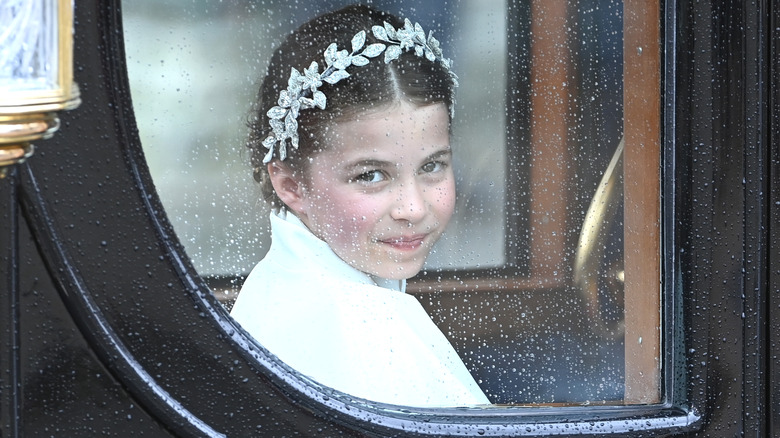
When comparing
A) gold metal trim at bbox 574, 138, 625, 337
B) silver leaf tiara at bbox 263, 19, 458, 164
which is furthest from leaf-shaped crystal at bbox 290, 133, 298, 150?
gold metal trim at bbox 574, 138, 625, 337

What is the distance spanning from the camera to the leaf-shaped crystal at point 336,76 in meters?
0.60

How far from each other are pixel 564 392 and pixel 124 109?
0.39 metres

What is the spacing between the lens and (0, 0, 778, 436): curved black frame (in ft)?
1.85

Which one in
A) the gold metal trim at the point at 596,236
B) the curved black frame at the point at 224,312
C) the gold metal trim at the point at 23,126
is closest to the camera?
the gold metal trim at the point at 23,126

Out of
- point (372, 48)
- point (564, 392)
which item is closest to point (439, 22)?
point (372, 48)

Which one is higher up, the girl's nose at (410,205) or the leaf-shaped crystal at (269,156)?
the leaf-shaped crystal at (269,156)

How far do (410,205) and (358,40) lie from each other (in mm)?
122

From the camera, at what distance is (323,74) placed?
1.98 feet

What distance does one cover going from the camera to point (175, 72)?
0.56 metres

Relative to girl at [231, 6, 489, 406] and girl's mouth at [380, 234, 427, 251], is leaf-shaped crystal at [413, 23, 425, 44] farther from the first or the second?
girl's mouth at [380, 234, 427, 251]

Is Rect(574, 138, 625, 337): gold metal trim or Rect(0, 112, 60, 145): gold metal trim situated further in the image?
Rect(574, 138, 625, 337): gold metal trim

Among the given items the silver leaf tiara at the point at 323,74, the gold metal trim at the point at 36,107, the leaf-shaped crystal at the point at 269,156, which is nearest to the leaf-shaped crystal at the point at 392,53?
the silver leaf tiara at the point at 323,74

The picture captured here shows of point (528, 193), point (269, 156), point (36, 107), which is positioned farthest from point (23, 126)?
point (528, 193)

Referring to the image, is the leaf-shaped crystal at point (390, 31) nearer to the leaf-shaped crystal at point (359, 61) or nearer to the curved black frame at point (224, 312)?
the leaf-shaped crystal at point (359, 61)
